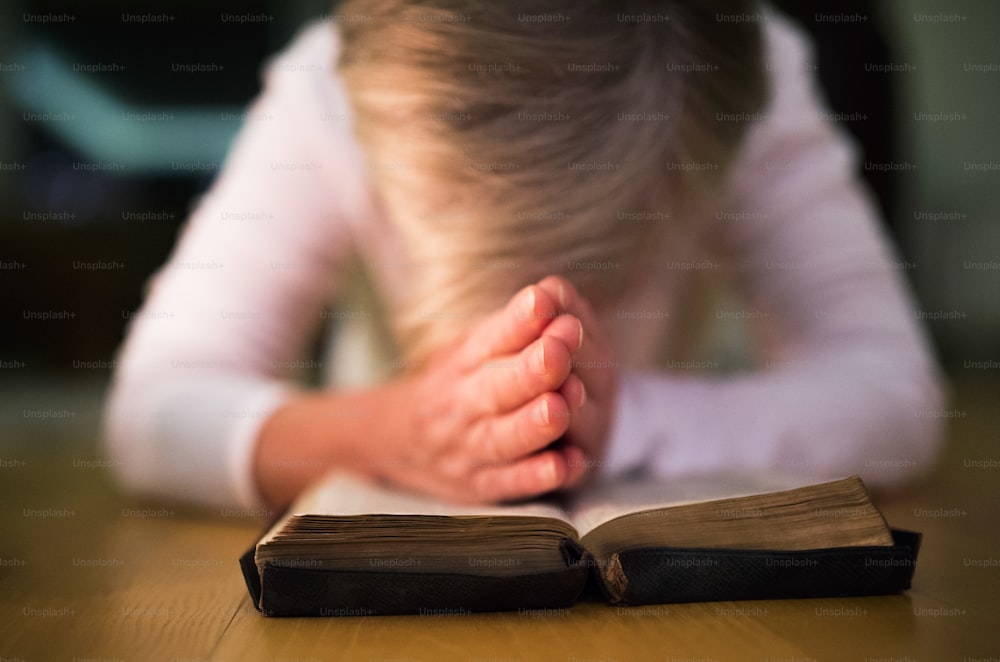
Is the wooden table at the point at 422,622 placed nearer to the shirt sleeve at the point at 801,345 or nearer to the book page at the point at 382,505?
the book page at the point at 382,505

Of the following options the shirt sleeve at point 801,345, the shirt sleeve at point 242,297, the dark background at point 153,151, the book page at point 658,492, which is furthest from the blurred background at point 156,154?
the book page at point 658,492

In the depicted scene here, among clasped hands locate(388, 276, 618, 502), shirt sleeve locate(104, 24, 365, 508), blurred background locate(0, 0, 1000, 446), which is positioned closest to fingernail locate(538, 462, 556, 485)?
clasped hands locate(388, 276, 618, 502)

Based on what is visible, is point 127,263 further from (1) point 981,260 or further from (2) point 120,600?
(1) point 981,260

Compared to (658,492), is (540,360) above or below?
above

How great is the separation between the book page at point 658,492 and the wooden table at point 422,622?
65mm

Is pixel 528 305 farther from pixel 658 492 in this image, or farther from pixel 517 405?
pixel 658 492

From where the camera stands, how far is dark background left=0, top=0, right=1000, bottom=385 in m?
2.63

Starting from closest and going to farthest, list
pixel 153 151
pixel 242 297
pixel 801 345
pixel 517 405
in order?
pixel 517 405 → pixel 242 297 → pixel 801 345 → pixel 153 151

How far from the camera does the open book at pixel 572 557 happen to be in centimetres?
37

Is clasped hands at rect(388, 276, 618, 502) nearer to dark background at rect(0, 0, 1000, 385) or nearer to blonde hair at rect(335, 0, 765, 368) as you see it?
blonde hair at rect(335, 0, 765, 368)

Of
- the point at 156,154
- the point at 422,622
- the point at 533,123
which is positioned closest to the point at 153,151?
the point at 156,154

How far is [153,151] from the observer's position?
3.16 meters

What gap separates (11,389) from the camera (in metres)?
2.47

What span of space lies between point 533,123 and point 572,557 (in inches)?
15.4
